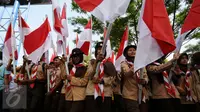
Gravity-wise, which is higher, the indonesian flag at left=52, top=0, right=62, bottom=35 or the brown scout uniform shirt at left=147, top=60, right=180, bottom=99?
the indonesian flag at left=52, top=0, right=62, bottom=35

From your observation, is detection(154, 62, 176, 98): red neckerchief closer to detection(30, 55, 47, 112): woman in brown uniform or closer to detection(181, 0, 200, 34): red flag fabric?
detection(181, 0, 200, 34): red flag fabric

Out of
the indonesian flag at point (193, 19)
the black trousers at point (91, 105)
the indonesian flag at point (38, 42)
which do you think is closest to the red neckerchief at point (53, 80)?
the indonesian flag at point (38, 42)

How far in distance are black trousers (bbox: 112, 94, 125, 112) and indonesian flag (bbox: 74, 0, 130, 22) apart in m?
1.46

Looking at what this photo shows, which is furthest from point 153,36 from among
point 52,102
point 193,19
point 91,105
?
point 52,102

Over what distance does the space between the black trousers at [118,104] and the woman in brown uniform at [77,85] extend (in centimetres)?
60

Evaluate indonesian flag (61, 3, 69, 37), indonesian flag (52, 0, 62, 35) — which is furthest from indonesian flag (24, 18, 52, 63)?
indonesian flag (52, 0, 62, 35)

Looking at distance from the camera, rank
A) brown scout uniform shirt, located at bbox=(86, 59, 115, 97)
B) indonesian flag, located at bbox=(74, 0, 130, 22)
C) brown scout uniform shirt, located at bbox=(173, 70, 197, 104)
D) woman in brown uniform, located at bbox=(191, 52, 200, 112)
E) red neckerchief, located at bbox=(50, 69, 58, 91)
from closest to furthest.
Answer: indonesian flag, located at bbox=(74, 0, 130, 22) → brown scout uniform shirt, located at bbox=(86, 59, 115, 97) → woman in brown uniform, located at bbox=(191, 52, 200, 112) → brown scout uniform shirt, located at bbox=(173, 70, 197, 104) → red neckerchief, located at bbox=(50, 69, 58, 91)

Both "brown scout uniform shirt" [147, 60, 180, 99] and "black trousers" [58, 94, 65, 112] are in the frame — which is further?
"black trousers" [58, 94, 65, 112]

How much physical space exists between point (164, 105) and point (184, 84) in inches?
32.9

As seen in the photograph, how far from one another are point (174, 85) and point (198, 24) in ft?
3.97

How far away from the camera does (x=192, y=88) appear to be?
4844mm

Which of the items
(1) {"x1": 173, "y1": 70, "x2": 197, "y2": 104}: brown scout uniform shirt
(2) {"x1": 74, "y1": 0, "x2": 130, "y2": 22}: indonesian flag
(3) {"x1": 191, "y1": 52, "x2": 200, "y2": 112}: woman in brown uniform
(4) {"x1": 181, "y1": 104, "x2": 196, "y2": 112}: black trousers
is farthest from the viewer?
(4) {"x1": 181, "y1": 104, "x2": 196, "y2": 112}: black trousers

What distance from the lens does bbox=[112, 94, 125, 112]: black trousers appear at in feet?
15.6

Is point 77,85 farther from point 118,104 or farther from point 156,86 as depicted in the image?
point 156,86
